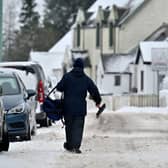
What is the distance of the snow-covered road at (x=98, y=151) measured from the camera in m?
13.4

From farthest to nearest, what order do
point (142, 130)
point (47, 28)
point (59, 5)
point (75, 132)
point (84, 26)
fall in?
point (59, 5) < point (47, 28) < point (84, 26) < point (142, 130) < point (75, 132)

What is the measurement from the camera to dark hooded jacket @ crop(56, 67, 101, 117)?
15531mm

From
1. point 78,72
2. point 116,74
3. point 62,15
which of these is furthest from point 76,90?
point 62,15

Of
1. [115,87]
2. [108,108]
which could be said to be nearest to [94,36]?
[115,87]

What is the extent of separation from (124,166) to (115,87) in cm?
5371

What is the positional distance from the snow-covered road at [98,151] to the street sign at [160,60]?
17696 millimetres

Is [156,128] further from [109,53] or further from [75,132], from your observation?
[109,53]

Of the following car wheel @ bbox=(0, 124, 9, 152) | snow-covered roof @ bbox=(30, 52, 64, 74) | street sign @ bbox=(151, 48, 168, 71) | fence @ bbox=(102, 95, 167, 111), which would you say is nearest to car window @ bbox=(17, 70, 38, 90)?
car wheel @ bbox=(0, 124, 9, 152)

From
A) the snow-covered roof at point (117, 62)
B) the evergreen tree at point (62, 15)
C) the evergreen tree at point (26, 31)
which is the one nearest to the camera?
the snow-covered roof at point (117, 62)

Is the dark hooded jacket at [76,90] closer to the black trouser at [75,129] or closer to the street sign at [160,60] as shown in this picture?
the black trouser at [75,129]

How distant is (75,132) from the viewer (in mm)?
15594

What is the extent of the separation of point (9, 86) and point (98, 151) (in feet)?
12.4

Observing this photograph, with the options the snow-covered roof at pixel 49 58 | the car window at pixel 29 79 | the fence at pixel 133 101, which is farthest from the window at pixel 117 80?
the car window at pixel 29 79

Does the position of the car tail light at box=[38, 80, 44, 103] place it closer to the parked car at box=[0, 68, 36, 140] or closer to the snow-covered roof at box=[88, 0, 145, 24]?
the parked car at box=[0, 68, 36, 140]
